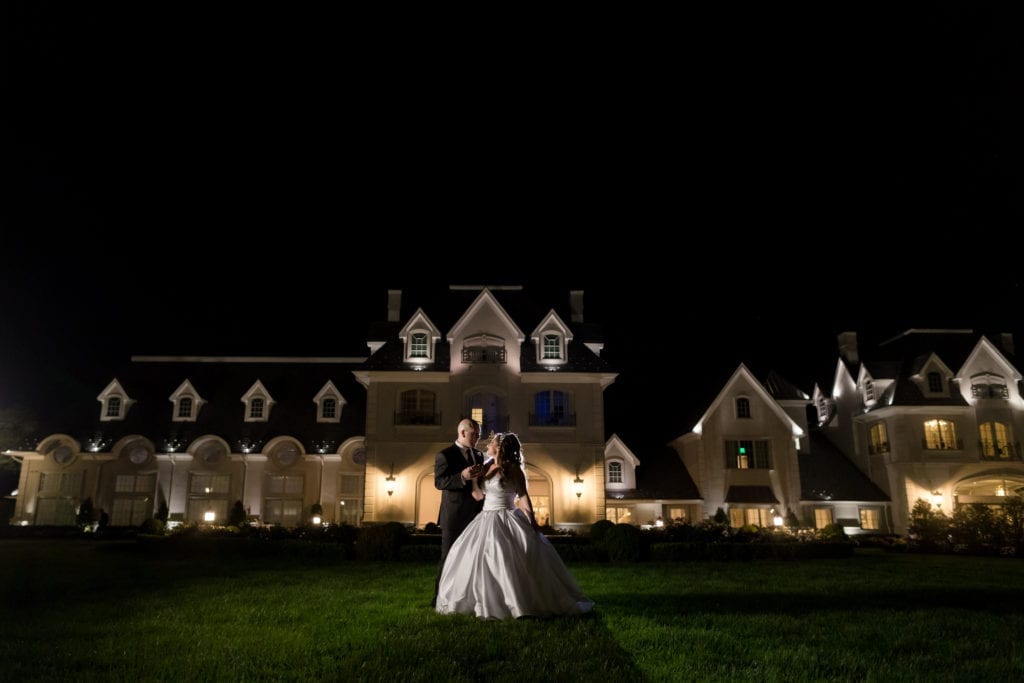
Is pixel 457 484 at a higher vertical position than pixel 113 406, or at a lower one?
lower

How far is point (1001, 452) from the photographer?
40.1m

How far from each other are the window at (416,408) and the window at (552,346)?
18.9 feet

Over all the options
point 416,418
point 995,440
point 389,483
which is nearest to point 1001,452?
point 995,440

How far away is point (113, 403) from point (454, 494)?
38.1m

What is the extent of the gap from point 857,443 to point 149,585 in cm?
4069

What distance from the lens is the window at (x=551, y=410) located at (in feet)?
116

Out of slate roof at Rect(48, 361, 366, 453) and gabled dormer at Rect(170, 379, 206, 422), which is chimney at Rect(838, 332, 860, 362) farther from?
gabled dormer at Rect(170, 379, 206, 422)

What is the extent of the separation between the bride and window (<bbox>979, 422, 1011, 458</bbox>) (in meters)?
38.5

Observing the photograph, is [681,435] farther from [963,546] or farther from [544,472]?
[963,546]

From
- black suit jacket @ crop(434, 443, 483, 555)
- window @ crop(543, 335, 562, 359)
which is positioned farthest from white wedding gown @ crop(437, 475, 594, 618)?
window @ crop(543, 335, 562, 359)

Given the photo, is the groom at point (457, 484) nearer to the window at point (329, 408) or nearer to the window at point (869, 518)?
the window at point (329, 408)

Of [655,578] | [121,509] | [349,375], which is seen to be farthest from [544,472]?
[121,509]

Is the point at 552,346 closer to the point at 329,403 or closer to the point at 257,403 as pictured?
the point at 329,403

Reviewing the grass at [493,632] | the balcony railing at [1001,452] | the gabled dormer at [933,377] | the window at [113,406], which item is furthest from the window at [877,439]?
the window at [113,406]
